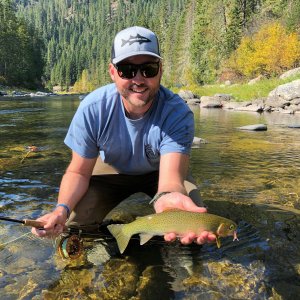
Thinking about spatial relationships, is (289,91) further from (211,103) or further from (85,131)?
(85,131)

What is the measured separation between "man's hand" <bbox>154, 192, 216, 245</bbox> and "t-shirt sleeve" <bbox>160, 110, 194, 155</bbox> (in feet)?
1.71

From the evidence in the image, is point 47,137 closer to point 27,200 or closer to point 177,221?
point 27,200

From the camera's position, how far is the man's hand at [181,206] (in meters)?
3.24

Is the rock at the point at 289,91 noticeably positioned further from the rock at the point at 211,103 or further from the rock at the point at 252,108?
the rock at the point at 211,103

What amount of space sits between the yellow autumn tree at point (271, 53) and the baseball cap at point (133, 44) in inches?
1569

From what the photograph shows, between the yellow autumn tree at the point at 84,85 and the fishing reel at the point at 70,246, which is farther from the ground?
the fishing reel at the point at 70,246

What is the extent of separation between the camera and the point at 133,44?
361 cm

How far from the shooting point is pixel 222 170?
8.35 metres

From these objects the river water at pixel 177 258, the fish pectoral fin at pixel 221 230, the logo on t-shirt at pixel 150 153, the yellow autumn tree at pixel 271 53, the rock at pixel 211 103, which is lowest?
the rock at pixel 211 103

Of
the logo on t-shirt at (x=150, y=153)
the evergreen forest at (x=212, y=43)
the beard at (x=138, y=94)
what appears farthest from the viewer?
the evergreen forest at (x=212, y=43)

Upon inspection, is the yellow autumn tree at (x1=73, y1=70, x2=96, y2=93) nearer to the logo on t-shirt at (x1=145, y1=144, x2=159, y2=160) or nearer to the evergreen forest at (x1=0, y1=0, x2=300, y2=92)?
the evergreen forest at (x1=0, y1=0, x2=300, y2=92)

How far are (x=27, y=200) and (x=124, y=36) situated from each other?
3.53 metres

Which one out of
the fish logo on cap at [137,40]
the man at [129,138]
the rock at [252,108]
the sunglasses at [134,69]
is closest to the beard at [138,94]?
the man at [129,138]

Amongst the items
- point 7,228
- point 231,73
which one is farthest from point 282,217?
point 231,73
